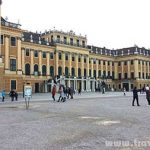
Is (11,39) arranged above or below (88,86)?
above

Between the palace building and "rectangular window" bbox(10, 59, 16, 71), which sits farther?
"rectangular window" bbox(10, 59, 16, 71)

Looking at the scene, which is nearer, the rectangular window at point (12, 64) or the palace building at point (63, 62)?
the palace building at point (63, 62)

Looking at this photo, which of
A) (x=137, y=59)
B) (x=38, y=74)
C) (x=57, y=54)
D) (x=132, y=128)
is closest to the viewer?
(x=132, y=128)

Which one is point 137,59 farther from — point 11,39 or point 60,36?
point 11,39

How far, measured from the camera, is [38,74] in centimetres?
7294

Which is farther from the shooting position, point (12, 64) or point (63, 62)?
point (63, 62)

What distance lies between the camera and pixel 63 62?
79188 millimetres

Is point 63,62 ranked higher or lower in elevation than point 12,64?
higher

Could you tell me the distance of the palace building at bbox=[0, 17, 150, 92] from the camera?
58.5 meters

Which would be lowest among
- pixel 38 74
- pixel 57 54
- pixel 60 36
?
pixel 38 74

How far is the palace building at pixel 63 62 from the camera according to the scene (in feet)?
192

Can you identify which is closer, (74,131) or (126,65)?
(74,131)

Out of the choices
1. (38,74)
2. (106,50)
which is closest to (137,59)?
(106,50)

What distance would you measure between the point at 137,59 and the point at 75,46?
25.3 meters
